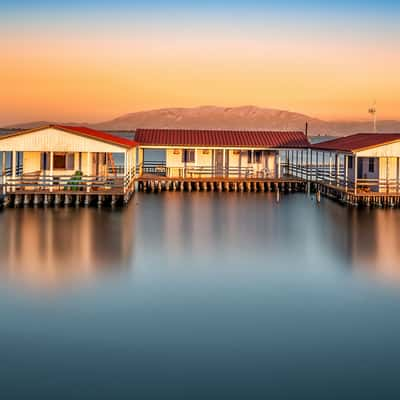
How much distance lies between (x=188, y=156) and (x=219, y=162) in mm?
2216

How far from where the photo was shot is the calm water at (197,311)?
9.13 meters

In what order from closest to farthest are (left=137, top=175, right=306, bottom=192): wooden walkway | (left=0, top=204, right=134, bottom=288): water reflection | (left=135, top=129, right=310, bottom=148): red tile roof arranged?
(left=0, top=204, right=134, bottom=288): water reflection
(left=137, top=175, right=306, bottom=192): wooden walkway
(left=135, top=129, right=310, bottom=148): red tile roof

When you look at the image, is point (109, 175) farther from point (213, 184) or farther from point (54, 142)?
point (213, 184)

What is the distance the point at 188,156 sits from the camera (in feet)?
138

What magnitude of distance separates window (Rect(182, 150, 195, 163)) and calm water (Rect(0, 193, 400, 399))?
699 inches

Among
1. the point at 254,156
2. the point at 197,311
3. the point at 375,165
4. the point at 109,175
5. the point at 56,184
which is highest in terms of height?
the point at 254,156

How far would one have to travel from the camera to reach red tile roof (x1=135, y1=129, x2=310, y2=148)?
4116cm

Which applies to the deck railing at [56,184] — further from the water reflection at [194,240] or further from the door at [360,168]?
the door at [360,168]

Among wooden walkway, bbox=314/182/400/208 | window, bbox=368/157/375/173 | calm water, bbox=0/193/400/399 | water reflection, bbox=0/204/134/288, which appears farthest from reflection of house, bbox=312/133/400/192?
water reflection, bbox=0/204/134/288


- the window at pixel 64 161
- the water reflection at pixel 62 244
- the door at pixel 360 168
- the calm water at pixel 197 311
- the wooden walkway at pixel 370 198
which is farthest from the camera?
the door at pixel 360 168

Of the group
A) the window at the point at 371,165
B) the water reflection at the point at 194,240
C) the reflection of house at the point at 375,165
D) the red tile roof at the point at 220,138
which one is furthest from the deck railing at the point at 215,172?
the window at the point at 371,165

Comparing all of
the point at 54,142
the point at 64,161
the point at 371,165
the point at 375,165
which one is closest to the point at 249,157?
the point at 371,165

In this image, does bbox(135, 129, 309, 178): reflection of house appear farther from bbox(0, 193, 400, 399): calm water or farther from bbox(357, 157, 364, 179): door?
bbox(0, 193, 400, 399): calm water

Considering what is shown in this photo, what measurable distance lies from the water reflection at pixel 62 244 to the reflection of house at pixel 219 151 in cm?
1338
